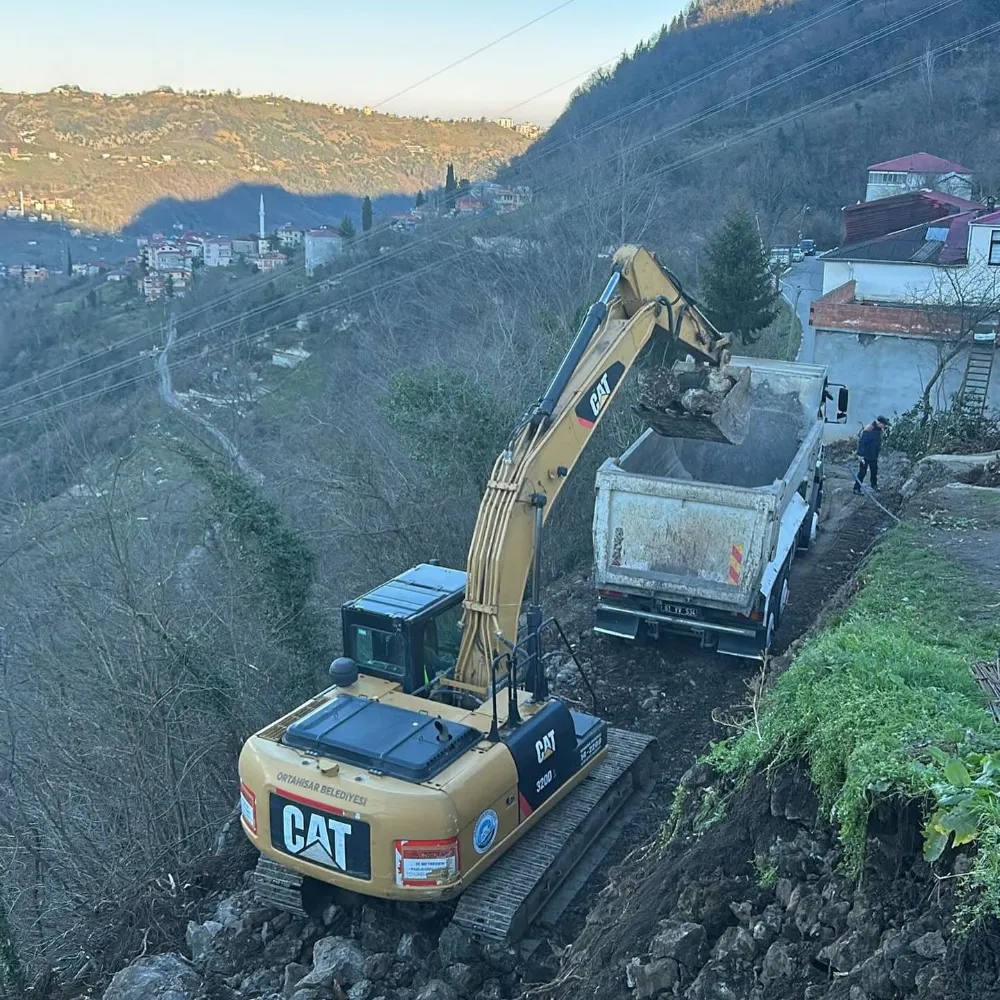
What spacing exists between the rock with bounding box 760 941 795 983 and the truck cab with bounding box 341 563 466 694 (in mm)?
3714

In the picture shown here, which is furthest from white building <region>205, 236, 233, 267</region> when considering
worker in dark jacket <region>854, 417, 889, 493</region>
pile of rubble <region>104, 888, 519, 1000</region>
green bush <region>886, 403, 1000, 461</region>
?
pile of rubble <region>104, 888, 519, 1000</region>

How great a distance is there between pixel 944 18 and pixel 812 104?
15.1 metres

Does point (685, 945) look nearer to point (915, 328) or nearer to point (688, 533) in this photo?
point (688, 533)

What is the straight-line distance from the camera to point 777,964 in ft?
14.2

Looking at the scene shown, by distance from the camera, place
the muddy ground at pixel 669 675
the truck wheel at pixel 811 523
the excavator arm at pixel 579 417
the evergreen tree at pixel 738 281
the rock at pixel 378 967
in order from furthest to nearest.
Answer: the evergreen tree at pixel 738 281 → the truck wheel at pixel 811 523 → the muddy ground at pixel 669 675 → the excavator arm at pixel 579 417 → the rock at pixel 378 967

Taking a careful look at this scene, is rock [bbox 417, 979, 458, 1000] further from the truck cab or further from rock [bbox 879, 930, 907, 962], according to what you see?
rock [bbox 879, 930, 907, 962]

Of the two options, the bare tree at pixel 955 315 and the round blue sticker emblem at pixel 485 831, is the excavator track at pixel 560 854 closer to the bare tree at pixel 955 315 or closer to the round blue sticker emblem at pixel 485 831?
the round blue sticker emblem at pixel 485 831

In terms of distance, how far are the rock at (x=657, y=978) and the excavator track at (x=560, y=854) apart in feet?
5.90

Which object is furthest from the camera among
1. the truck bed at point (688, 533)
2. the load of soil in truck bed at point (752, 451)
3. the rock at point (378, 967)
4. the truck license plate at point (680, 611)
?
the load of soil in truck bed at point (752, 451)

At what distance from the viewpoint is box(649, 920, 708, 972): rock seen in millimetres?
4680

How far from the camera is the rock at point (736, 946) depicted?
4520mm

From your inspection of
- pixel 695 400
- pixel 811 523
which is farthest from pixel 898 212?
pixel 695 400

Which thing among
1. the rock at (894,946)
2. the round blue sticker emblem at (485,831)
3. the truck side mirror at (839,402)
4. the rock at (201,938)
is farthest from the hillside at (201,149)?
the rock at (894,946)

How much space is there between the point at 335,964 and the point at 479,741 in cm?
172
